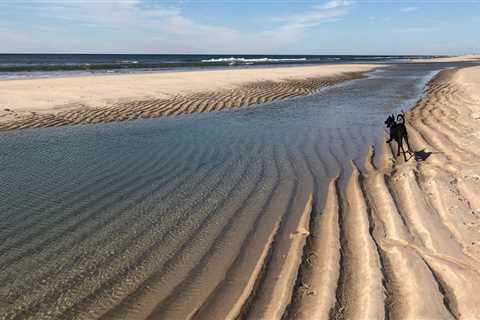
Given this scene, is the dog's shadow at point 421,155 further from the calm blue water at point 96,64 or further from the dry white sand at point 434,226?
the calm blue water at point 96,64

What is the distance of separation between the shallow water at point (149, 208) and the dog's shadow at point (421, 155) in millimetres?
1299

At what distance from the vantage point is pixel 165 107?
1788 centimetres

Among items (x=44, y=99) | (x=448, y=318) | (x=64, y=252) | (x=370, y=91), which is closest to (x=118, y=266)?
A: (x=64, y=252)

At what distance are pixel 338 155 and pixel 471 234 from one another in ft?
16.5

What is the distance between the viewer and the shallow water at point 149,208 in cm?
432

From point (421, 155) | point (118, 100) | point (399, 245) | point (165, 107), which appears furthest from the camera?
point (118, 100)

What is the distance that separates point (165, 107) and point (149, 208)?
38.8ft

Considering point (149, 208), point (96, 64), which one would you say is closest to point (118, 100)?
point (149, 208)

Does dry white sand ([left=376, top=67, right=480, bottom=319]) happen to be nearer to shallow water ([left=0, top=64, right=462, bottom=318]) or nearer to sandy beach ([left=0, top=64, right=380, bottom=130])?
shallow water ([left=0, top=64, right=462, bottom=318])

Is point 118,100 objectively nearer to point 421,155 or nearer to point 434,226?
point 421,155

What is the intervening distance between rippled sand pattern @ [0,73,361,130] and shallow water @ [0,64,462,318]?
4.92 feet

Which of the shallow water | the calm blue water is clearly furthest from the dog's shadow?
the calm blue water

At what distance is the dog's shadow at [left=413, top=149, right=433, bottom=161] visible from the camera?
917 centimetres

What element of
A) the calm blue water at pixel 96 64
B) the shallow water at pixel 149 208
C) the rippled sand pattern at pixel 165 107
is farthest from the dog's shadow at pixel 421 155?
the calm blue water at pixel 96 64
